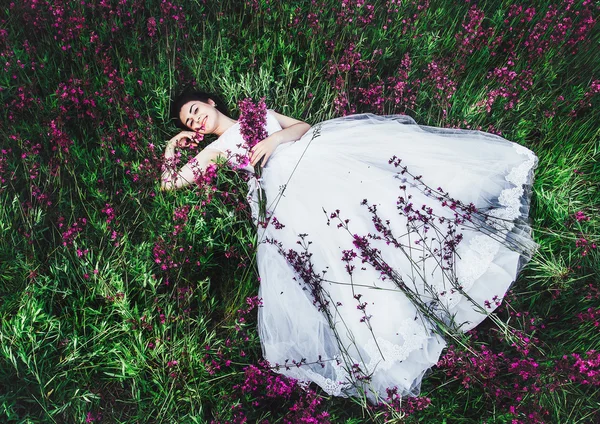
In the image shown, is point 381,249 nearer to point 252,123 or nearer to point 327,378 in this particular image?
point 327,378

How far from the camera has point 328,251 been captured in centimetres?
212

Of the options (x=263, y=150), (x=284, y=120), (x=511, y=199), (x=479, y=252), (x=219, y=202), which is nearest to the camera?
(x=479, y=252)

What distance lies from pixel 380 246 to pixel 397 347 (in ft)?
1.64

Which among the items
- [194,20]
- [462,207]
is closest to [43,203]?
[194,20]

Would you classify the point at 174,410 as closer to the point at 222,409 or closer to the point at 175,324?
the point at 222,409

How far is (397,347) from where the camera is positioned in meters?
1.88

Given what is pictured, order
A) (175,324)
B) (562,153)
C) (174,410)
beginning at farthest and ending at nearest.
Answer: (562,153) < (175,324) < (174,410)

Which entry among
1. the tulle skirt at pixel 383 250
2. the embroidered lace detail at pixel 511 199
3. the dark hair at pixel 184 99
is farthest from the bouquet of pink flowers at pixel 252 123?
the embroidered lace detail at pixel 511 199

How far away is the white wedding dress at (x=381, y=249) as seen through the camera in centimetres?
192

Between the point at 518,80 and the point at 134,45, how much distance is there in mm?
2837

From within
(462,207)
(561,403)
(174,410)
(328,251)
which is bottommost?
(174,410)

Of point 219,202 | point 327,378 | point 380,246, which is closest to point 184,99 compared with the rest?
point 219,202

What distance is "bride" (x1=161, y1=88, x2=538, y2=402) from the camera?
6.29ft

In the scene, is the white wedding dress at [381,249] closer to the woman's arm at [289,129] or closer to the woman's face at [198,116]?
the woman's arm at [289,129]
